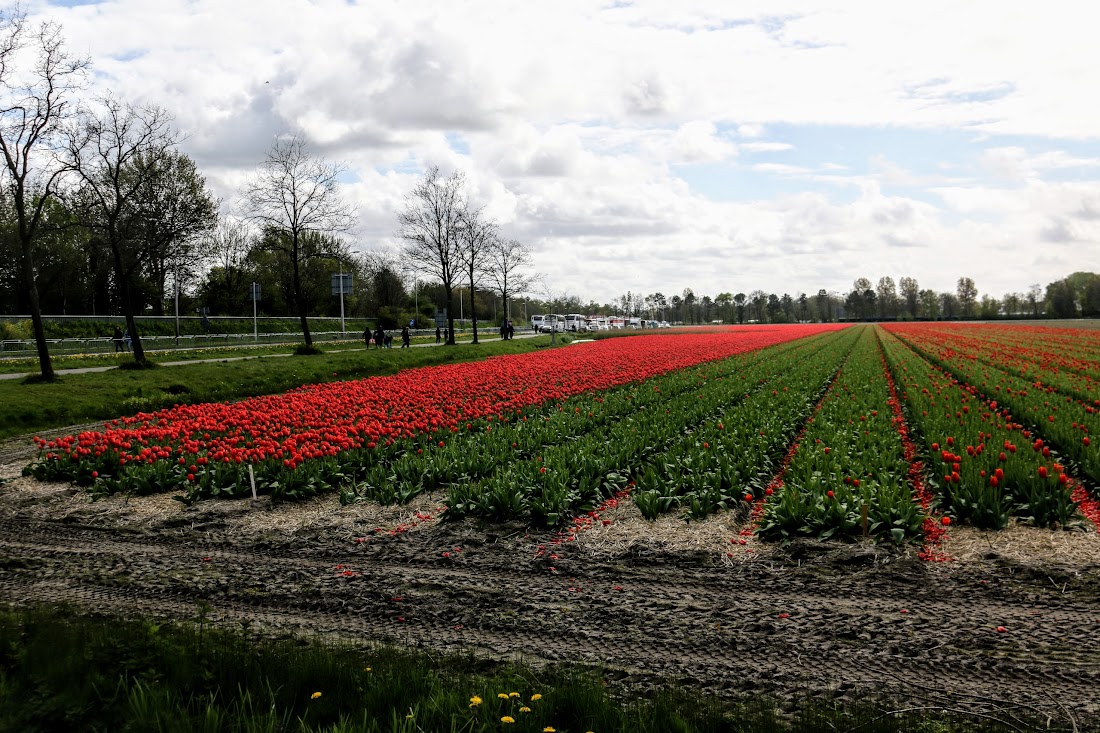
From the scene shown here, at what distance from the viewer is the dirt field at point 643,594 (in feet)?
14.8

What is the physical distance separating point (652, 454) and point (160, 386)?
17.8 meters

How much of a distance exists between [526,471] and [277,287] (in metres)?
78.5

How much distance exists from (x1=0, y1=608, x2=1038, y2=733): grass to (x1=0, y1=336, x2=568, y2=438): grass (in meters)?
14.5

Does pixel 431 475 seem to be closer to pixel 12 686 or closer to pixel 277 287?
pixel 12 686

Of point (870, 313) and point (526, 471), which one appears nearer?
point (526, 471)

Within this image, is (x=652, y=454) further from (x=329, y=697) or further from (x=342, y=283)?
(x=342, y=283)

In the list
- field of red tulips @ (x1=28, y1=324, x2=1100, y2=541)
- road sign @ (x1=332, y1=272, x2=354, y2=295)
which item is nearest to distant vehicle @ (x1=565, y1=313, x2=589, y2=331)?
road sign @ (x1=332, y1=272, x2=354, y2=295)

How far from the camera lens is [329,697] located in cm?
399

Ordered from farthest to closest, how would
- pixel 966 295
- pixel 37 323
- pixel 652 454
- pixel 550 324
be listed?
pixel 966 295
pixel 550 324
pixel 37 323
pixel 652 454

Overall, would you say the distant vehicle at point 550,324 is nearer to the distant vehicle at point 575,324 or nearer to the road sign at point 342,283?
the distant vehicle at point 575,324

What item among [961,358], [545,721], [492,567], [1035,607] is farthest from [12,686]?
[961,358]

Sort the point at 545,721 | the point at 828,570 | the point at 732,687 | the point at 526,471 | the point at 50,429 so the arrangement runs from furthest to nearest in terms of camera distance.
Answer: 1. the point at 50,429
2. the point at 526,471
3. the point at 828,570
4. the point at 732,687
5. the point at 545,721

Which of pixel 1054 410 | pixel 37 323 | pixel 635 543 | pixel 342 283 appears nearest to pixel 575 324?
pixel 342 283

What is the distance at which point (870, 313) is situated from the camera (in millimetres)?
169750
